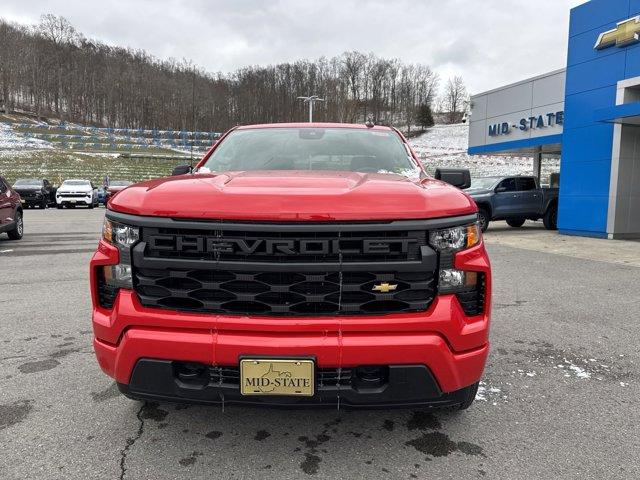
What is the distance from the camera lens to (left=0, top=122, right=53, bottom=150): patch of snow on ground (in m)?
49.2

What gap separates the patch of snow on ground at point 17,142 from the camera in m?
49.2

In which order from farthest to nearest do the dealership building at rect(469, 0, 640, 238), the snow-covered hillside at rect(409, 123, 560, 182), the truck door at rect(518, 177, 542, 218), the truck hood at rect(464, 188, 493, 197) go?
1. the snow-covered hillside at rect(409, 123, 560, 182)
2. the truck door at rect(518, 177, 542, 218)
3. the truck hood at rect(464, 188, 493, 197)
4. the dealership building at rect(469, 0, 640, 238)

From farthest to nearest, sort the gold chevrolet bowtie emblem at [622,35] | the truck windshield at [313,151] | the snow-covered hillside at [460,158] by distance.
A: the snow-covered hillside at [460,158] < the gold chevrolet bowtie emblem at [622,35] < the truck windshield at [313,151]

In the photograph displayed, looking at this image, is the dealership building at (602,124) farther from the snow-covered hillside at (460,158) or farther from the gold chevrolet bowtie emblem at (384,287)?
the gold chevrolet bowtie emblem at (384,287)

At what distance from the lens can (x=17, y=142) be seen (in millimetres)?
51438

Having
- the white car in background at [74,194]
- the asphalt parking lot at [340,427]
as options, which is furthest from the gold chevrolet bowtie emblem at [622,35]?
the white car in background at [74,194]

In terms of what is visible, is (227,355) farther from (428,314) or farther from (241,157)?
(241,157)

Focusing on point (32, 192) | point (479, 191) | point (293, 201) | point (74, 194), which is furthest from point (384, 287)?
point (32, 192)

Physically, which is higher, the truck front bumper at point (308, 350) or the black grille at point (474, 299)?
the black grille at point (474, 299)

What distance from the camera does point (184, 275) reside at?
7.18 feet

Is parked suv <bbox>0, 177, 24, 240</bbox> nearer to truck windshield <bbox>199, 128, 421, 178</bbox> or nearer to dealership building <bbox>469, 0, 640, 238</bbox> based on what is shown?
truck windshield <bbox>199, 128, 421, 178</bbox>

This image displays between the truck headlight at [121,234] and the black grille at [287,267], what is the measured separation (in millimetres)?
54

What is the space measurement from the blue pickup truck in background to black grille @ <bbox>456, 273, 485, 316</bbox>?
1197 cm

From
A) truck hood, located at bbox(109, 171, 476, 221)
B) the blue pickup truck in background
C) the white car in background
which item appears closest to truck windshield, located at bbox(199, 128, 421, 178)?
truck hood, located at bbox(109, 171, 476, 221)
